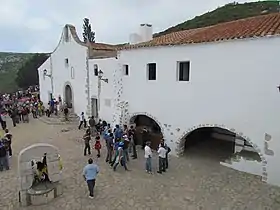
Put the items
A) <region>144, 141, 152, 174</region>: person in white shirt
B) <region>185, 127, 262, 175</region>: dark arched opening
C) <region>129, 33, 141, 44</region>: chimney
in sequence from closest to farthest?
<region>144, 141, 152, 174</region>: person in white shirt
<region>185, 127, 262, 175</region>: dark arched opening
<region>129, 33, 141, 44</region>: chimney

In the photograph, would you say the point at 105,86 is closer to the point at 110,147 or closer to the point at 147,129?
the point at 147,129

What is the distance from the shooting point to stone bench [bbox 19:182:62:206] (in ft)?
33.0

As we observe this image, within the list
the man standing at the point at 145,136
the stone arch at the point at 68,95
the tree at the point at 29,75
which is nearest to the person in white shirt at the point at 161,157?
the man standing at the point at 145,136

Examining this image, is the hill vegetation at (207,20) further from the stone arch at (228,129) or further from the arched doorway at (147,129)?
the stone arch at (228,129)

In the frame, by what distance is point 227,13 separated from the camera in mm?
49781

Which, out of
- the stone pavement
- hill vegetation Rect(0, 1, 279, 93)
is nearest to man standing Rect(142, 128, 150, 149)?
the stone pavement

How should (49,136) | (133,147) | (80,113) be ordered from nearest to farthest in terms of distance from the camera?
(133,147), (49,136), (80,113)

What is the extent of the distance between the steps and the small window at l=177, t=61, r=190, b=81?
457 inches

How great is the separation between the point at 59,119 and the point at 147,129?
987 cm

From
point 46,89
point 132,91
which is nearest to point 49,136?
point 132,91

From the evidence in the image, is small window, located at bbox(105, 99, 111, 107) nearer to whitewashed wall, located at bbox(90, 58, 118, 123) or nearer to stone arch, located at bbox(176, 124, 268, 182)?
whitewashed wall, located at bbox(90, 58, 118, 123)

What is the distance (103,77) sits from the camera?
20.4 metres

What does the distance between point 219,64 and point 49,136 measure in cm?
1237

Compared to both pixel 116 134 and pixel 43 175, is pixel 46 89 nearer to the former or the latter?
pixel 116 134
